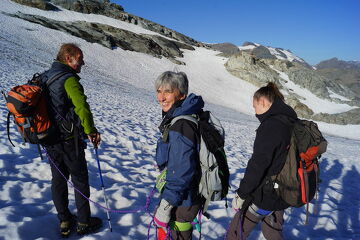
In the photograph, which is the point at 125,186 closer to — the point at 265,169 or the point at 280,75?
the point at 265,169

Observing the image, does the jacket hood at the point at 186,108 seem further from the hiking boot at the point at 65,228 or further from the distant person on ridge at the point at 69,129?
the hiking boot at the point at 65,228

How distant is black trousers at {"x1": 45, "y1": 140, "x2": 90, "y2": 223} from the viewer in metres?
3.23

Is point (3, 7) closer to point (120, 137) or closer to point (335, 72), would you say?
point (120, 137)

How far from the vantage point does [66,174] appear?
3.45 meters

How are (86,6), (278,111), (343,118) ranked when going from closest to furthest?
Answer: (278,111) → (343,118) → (86,6)

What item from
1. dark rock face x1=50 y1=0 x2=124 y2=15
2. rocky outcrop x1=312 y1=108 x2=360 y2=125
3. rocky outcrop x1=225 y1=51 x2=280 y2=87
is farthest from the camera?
dark rock face x1=50 y1=0 x2=124 y2=15

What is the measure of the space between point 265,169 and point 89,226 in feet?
8.55

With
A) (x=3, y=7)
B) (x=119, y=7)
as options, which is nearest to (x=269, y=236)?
(x=3, y=7)

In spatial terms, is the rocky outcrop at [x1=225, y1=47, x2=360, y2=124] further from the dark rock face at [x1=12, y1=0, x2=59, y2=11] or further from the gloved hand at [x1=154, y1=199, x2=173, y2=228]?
the gloved hand at [x1=154, y1=199, x2=173, y2=228]

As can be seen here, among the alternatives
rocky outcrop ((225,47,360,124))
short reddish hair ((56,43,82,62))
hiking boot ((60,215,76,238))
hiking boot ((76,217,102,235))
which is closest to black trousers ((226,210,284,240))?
hiking boot ((76,217,102,235))

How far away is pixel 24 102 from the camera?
2758 millimetres

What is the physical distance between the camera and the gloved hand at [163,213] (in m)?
2.59

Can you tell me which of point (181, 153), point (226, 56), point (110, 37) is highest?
point (226, 56)

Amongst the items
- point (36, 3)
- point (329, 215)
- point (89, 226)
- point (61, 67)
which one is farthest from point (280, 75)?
point (61, 67)
